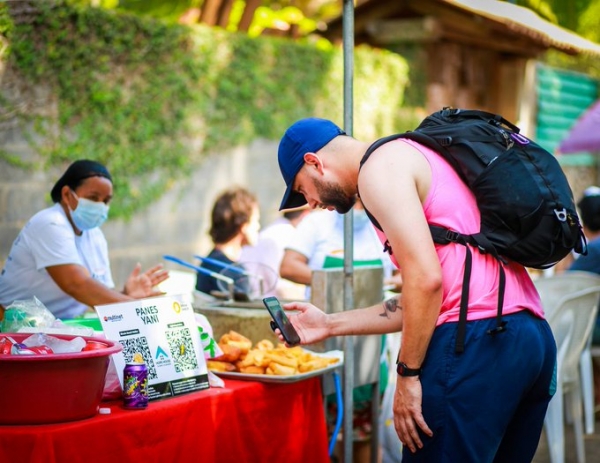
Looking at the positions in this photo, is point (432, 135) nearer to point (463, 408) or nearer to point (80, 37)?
point (463, 408)

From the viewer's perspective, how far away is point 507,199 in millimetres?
2572

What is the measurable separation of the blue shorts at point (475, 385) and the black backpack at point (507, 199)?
4 centimetres

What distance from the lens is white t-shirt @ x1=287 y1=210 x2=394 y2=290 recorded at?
5.50 meters

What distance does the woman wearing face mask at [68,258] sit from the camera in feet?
13.9

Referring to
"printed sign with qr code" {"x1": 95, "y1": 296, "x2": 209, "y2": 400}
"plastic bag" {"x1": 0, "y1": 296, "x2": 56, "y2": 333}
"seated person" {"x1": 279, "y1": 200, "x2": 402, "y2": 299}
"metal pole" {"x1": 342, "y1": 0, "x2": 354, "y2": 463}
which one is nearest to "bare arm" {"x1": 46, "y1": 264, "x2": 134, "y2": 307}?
"printed sign with qr code" {"x1": 95, "y1": 296, "x2": 209, "y2": 400}

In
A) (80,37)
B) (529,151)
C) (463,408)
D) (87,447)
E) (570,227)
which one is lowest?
(87,447)

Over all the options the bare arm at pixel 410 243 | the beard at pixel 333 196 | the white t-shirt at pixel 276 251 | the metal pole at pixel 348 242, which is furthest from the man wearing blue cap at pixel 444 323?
the white t-shirt at pixel 276 251

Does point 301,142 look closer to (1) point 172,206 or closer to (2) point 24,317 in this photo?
(2) point 24,317

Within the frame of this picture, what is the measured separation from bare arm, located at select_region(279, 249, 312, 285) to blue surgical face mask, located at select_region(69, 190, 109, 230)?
1384 mm

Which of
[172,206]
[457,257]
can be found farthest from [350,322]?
[172,206]

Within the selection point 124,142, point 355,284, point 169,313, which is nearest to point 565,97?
point 124,142

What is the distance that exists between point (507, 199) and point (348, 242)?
136 cm

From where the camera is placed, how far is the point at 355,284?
173 inches

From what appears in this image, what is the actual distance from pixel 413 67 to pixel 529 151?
29.7 ft
